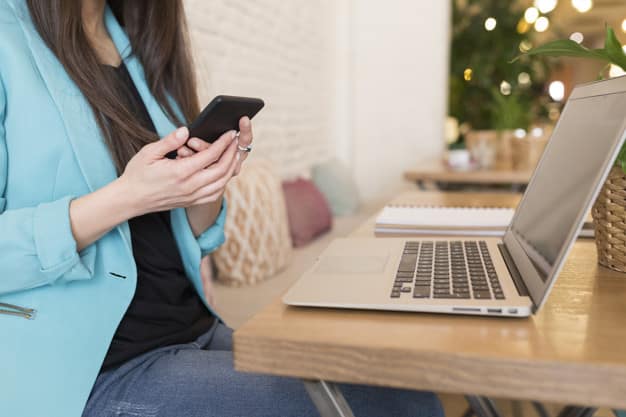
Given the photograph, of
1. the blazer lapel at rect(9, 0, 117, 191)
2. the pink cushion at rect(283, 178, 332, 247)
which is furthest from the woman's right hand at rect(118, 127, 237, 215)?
the pink cushion at rect(283, 178, 332, 247)

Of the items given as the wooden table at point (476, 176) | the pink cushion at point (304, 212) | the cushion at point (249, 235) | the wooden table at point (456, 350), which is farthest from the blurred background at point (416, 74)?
the wooden table at point (456, 350)

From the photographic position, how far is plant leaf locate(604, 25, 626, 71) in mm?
738

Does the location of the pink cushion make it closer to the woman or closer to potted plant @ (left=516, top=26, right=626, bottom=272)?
the woman

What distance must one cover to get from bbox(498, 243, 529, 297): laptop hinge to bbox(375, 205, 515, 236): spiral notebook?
16 cm

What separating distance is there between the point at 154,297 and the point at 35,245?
23 cm

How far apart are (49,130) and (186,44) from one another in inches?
16.3

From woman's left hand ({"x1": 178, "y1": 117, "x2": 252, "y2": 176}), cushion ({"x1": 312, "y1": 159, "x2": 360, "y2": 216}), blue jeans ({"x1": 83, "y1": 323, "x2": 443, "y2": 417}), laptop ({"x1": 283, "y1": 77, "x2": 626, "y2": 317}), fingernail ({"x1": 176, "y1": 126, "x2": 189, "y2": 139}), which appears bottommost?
cushion ({"x1": 312, "y1": 159, "x2": 360, "y2": 216})

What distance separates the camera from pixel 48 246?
712 mm

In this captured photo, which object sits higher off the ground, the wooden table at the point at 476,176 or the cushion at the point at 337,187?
the wooden table at the point at 476,176

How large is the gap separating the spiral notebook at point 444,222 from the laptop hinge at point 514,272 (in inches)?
6.4

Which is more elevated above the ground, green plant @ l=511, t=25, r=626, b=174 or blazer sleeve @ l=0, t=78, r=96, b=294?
green plant @ l=511, t=25, r=626, b=174

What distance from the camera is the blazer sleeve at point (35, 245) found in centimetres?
71

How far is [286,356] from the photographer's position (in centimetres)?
52

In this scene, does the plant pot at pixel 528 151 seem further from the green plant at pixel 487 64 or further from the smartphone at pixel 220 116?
the smartphone at pixel 220 116
